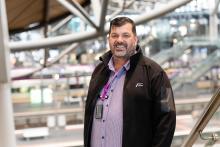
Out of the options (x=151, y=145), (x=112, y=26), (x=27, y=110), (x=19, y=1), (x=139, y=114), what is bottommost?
(x=27, y=110)

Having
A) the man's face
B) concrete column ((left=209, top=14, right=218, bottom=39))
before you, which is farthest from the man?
concrete column ((left=209, top=14, right=218, bottom=39))

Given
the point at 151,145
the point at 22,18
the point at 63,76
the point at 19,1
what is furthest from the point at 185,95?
the point at 151,145

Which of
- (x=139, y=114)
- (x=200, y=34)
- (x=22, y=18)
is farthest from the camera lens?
(x=200, y=34)

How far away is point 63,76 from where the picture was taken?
23.4 metres

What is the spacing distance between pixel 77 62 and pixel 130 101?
2417 centimetres

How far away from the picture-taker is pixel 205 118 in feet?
10.7

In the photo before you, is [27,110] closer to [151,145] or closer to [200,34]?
[200,34]

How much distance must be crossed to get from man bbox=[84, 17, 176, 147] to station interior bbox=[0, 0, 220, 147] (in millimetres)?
670

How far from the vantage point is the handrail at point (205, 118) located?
309 cm

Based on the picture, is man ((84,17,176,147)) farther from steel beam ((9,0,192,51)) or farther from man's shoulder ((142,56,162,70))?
steel beam ((9,0,192,51))

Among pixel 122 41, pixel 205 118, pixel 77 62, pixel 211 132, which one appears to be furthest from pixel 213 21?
pixel 122 41

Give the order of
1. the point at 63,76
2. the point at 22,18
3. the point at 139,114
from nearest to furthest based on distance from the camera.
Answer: the point at 139,114 → the point at 22,18 → the point at 63,76

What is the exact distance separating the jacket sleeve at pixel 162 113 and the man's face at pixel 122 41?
23 centimetres

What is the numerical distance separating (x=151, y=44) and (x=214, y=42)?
3876 mm
